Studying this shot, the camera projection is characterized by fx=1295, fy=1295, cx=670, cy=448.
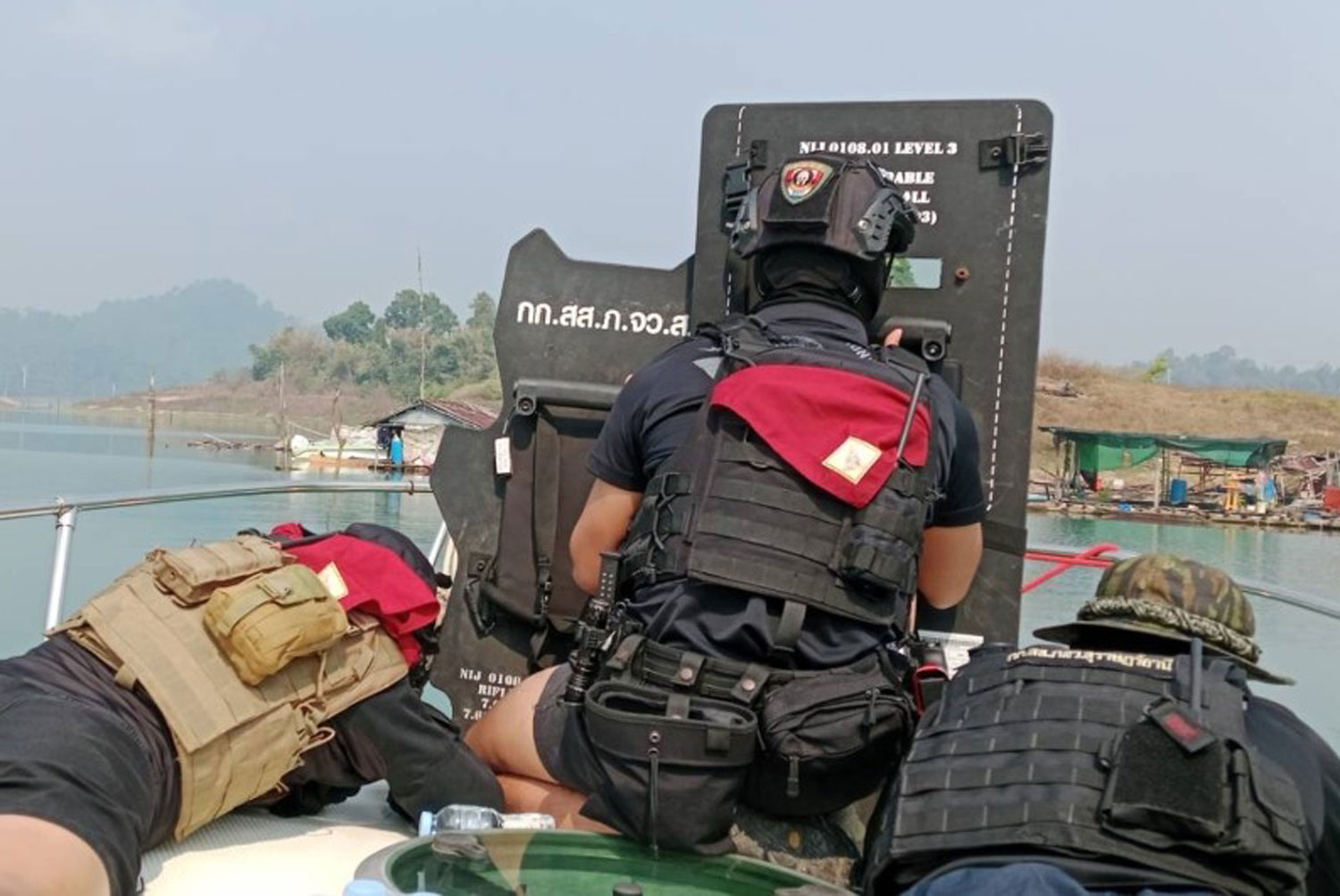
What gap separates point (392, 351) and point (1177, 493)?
3664 inches

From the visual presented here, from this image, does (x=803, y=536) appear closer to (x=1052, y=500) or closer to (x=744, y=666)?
(x=744, y=666)

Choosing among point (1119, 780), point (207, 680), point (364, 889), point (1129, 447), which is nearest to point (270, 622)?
point (207, 680)

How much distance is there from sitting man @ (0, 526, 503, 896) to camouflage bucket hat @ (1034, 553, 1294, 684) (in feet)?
4.07

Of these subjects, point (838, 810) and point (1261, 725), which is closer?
point (1261, 725)

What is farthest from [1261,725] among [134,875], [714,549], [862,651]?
[134,875]

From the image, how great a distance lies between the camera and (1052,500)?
25.3 metres

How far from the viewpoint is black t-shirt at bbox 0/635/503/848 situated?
2293 millimetres

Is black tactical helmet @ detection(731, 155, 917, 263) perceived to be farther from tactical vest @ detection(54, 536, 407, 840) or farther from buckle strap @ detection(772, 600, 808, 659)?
tactical vest @ detection(54, 536, 407, 840)

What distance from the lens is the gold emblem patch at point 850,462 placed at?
2240 millimetres

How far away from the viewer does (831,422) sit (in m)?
2.26

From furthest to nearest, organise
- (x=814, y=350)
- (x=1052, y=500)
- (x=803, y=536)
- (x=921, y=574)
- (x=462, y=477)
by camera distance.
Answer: (x=1052, y=500) < (x=462, y=477) < (x=921, y=574) < (x=814, y=350) < (x=803, y=536)

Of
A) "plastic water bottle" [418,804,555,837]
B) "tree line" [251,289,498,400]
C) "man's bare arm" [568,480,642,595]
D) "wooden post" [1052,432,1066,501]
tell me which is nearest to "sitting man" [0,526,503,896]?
"plastic water bottle" [418,804,555,837]

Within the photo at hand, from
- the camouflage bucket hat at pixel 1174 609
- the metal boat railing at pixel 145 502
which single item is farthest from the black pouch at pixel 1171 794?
the metal boat railing at pixel 145 502

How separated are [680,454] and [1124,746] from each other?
989 millimetres
